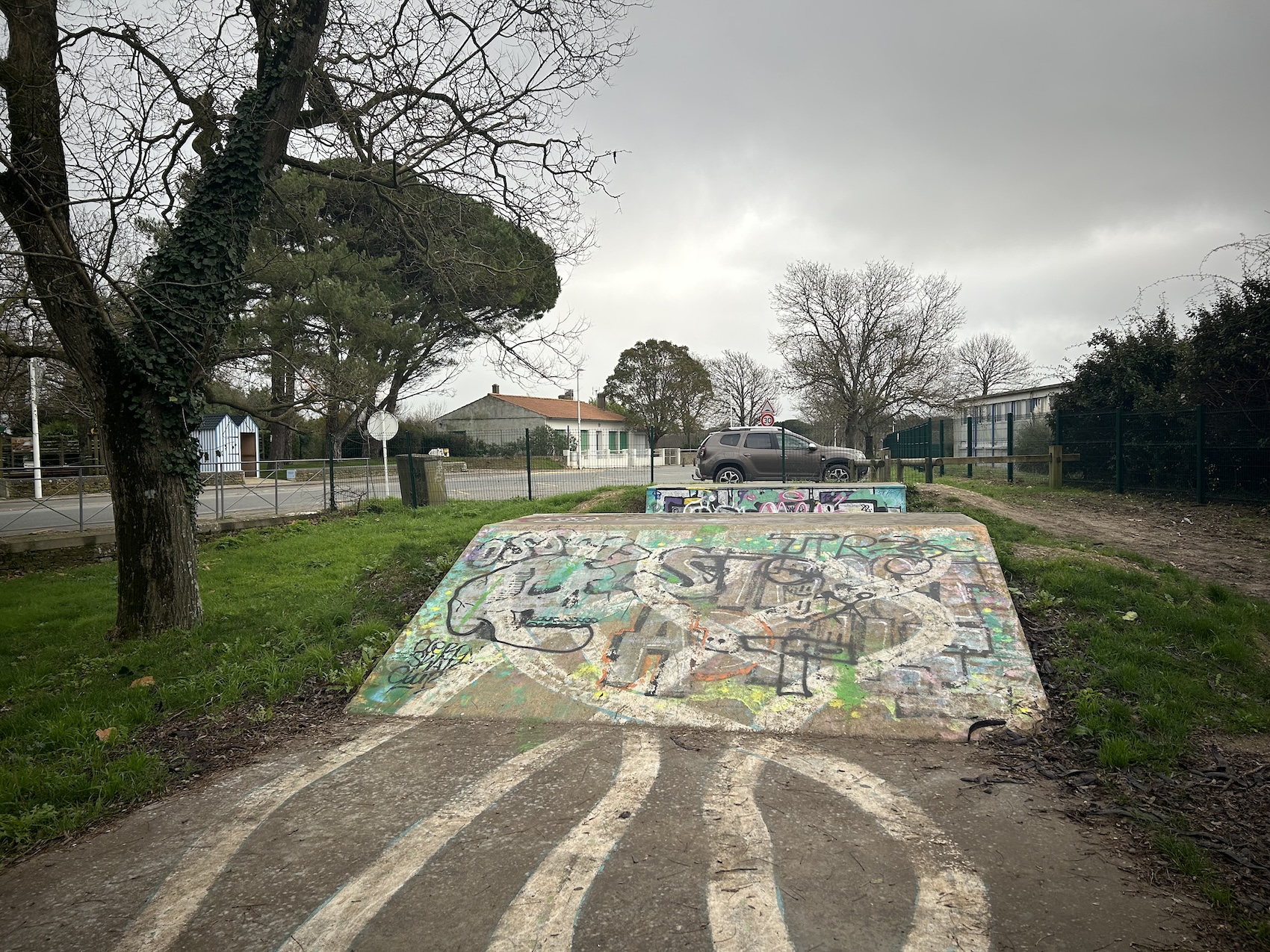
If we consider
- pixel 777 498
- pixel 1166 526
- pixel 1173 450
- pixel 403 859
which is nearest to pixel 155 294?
pixel 403 859

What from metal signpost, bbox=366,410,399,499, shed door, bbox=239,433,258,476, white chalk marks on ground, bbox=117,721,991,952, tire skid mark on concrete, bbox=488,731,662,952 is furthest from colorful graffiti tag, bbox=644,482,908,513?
shed door, bbox=239,433,258,476

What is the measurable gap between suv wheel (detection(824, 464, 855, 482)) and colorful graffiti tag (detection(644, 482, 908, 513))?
535 cm

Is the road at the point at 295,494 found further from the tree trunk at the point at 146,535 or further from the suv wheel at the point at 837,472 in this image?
the tree trunk at the point at 146,535

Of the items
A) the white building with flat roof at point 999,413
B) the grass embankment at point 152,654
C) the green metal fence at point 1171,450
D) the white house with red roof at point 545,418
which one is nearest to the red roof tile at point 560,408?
the white house with red roof at point 545,418

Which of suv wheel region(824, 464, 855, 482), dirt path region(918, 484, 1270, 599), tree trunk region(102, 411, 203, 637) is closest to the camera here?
tree trunk region(102, 411, 203, 637)

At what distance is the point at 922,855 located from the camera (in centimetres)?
294

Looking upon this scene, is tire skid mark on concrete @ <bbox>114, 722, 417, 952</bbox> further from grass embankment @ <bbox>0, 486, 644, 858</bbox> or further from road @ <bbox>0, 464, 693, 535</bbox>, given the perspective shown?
road @ <bbox>0, 464, 693, 535</bbox>

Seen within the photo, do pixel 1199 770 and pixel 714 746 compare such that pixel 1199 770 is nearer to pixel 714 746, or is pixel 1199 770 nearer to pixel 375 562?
pixel 714 746

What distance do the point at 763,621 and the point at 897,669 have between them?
3.23 feet

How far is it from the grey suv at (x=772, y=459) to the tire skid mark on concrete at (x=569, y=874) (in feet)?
41.9

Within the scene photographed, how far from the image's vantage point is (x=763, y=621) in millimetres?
5172

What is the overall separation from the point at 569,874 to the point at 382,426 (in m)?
16.4

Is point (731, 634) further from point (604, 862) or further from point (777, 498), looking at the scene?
point (777, 498)

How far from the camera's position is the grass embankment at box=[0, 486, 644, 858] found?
3.81 m
